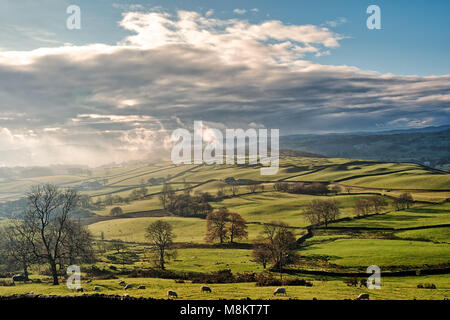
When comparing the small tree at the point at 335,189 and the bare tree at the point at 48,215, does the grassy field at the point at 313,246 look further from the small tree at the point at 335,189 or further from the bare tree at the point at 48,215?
the small tree at the point at 335,189

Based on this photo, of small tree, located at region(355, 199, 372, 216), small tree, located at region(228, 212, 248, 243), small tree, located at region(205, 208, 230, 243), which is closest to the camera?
small tree, located at region(228, 212, 248, 243)

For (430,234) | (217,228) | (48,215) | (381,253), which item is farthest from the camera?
(217,228)

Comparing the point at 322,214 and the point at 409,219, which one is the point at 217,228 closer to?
the point at 322,214

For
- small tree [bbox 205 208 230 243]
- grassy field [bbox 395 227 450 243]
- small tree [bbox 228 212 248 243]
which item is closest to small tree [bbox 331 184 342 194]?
grassy field [bbox 395 227 450 243]

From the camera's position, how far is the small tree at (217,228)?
93.9 meters

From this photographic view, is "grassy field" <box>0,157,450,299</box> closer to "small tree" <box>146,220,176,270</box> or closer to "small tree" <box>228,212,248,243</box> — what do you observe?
"small tree" <box>146,220,176,270</box>

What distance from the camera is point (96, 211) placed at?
17188 cm

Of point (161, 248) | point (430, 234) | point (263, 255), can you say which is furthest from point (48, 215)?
point (430, 234)

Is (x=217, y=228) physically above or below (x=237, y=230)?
above

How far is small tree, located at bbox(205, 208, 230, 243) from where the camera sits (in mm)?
93938

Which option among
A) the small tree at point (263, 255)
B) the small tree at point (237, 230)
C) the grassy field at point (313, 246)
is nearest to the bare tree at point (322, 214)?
the grassy field at point (313, 246)

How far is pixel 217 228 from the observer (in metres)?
94.5

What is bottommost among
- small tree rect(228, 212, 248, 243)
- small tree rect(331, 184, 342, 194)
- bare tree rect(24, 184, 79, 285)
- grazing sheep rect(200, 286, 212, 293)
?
small tree rect(228, 212, 248, 243)
